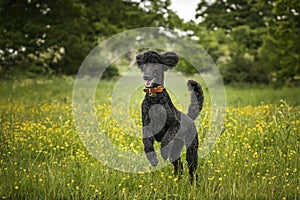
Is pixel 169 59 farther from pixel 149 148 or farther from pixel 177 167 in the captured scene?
pixel 177 167

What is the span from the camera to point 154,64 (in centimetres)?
454

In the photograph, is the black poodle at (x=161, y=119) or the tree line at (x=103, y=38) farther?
the tree line at (x=103, y=38)

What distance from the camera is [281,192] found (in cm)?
423

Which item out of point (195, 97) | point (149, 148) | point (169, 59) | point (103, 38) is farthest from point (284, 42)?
point (149, 148)

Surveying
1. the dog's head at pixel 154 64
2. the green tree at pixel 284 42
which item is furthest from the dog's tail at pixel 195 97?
the green tree at pixel 284 42

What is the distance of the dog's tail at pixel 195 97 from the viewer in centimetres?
491

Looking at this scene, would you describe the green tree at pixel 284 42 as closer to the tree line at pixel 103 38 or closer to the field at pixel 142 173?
the tree line at pixel 103 38

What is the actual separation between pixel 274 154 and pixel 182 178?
184 cm

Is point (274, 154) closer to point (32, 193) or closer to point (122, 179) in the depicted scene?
point (122, 179)

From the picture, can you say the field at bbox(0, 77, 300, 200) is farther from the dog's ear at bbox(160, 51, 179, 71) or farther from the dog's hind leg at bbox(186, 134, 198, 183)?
the dog's ear at bbox(160, 51, 179, 71)

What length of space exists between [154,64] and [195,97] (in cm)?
81

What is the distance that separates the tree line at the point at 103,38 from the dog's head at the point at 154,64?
14.5 metres

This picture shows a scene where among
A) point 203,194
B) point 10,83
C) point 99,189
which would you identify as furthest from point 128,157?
point 10,83

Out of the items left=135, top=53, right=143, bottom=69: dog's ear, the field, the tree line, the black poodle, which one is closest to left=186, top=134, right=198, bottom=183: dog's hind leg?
the black poodle
